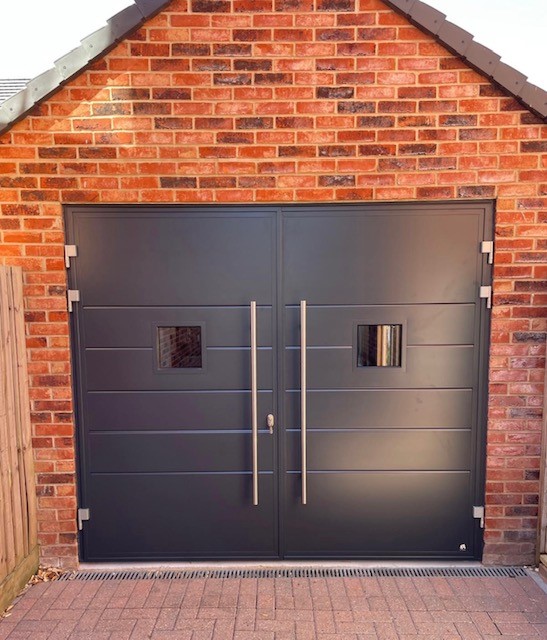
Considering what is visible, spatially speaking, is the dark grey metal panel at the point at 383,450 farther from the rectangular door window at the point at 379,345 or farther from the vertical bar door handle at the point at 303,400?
the rectangular door window at the point at 379,345

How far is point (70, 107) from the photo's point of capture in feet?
9.59

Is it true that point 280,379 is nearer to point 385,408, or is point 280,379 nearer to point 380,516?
point 385,408

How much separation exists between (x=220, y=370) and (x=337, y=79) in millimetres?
2051

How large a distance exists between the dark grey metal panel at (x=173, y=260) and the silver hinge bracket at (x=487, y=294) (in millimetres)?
1415

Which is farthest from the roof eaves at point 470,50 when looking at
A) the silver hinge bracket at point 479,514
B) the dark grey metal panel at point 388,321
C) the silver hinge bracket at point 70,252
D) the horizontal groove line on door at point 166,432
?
the horizontal groove line on door at point 166,432

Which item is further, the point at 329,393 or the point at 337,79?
the point at 329,393

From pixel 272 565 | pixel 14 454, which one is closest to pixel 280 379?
pixel 272 565

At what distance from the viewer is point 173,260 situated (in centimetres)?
306

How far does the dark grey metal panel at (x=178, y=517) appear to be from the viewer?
3.19 metres

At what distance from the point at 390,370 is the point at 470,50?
6.81 ft

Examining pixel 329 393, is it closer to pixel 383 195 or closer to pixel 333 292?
pixel 333 292

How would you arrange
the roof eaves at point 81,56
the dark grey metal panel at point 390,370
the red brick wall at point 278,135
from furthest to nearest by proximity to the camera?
the dark grey metal panel at point 390,370 < the red brick wall at point 278,135 < the roof eaves at point 81,56

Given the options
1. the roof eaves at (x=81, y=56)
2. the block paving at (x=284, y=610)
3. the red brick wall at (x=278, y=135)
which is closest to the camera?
the block paving at (x=284, y=610)

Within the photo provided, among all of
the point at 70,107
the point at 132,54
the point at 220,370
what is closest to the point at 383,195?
the point at 220,370
